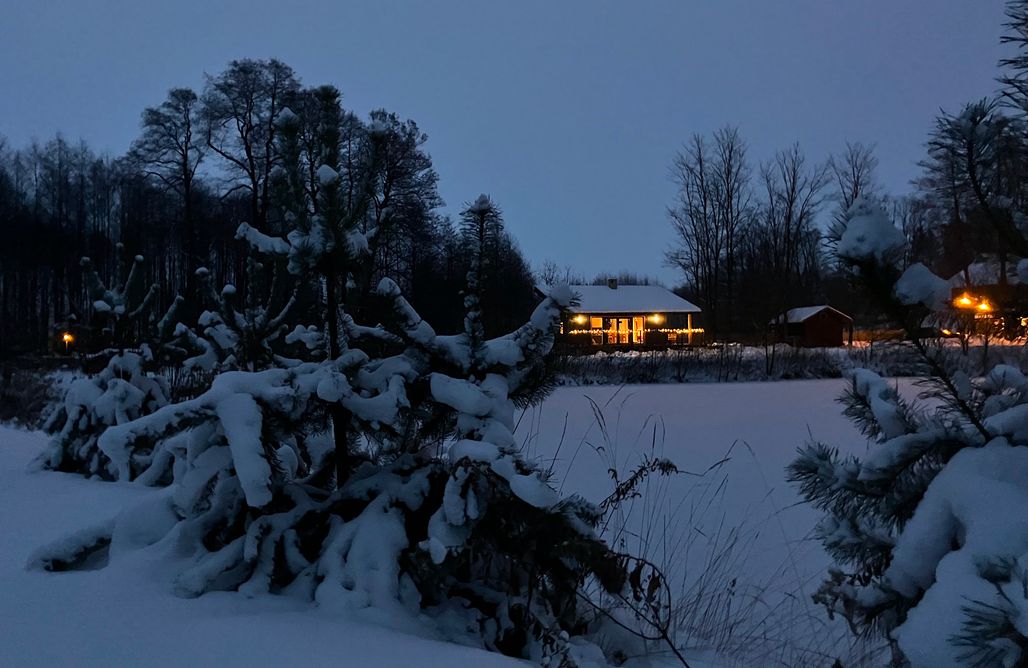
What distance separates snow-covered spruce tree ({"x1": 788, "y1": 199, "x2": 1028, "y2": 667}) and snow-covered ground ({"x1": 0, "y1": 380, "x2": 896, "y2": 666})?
74 centimetres

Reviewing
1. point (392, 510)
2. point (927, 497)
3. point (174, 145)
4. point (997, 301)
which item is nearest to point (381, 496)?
point (392, 510)

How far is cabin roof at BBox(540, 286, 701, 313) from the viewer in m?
39.5

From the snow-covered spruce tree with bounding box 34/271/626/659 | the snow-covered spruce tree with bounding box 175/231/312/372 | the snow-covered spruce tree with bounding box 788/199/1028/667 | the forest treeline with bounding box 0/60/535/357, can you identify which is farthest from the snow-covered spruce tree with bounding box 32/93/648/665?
the forest treeline with bounding box 0/60/535/357

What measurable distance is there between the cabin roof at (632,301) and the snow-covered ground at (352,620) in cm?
3210

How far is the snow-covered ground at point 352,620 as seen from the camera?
167 centimetres

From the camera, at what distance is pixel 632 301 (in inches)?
1587

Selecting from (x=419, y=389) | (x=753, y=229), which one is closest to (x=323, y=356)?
(x=419, y=389)

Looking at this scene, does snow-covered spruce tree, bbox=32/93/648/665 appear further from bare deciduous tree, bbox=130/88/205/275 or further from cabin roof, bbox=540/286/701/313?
cabin roof, bbox=540/286/701/313

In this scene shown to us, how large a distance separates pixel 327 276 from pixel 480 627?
4.78 feet

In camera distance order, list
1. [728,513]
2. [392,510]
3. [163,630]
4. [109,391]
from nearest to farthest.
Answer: [163,630] → [392,510] → [728,513] → [109,391]

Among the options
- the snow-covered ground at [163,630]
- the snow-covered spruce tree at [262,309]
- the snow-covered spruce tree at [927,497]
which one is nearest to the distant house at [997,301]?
the snow-covered spruce tree at [927,497]

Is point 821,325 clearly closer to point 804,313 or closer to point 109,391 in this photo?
point 804,313

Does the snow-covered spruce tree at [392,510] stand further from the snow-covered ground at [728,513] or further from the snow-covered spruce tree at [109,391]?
the snow-covered spruce tree at [109,391]

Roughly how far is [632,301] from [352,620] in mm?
39299
